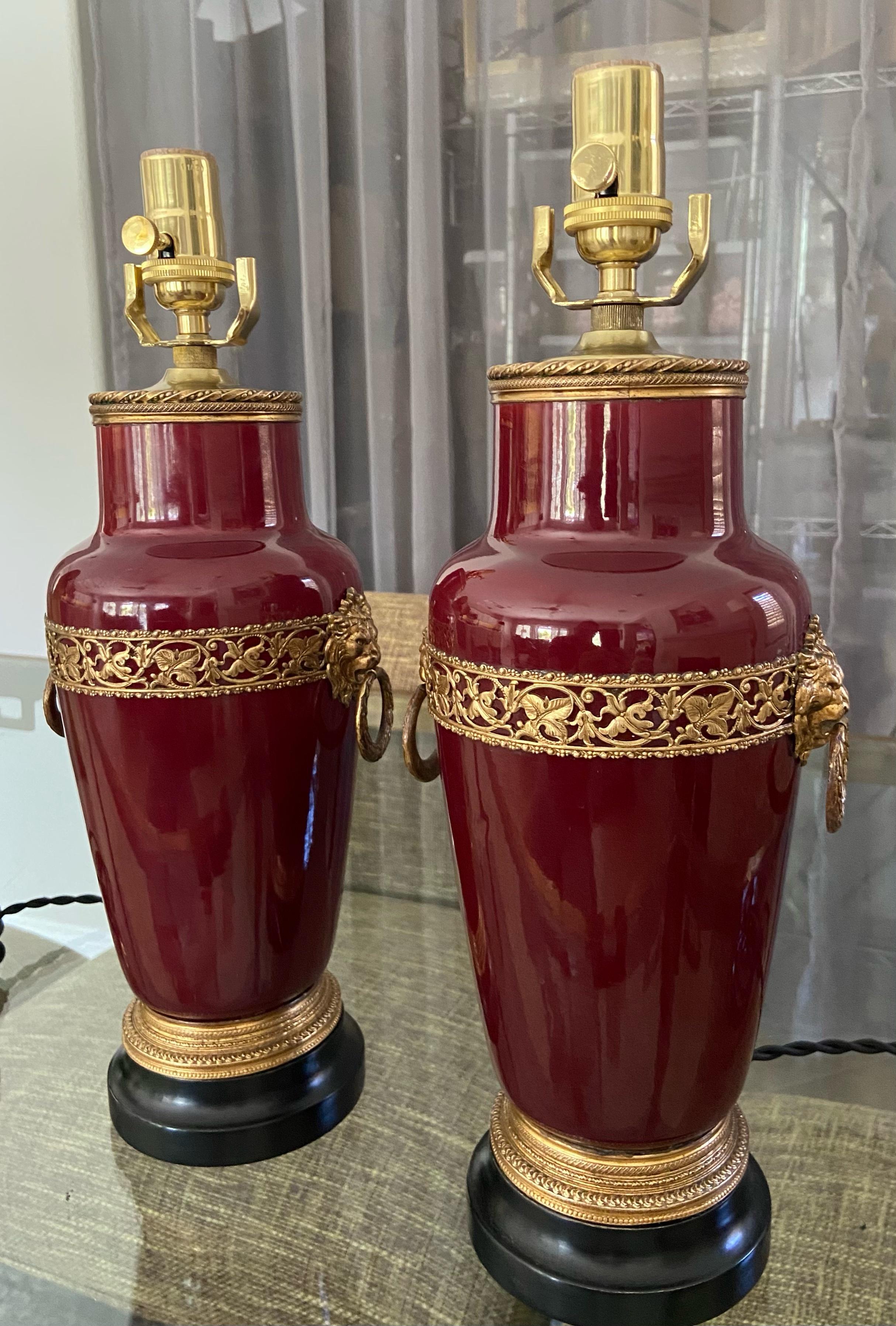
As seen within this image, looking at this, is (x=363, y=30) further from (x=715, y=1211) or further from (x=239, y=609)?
(x=715, y=1211)

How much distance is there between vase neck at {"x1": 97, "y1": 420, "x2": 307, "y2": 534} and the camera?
2.07 feet

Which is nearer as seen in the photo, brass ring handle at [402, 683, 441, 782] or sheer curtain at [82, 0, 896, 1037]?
brass ring handle at [402, 683, 441, 782]

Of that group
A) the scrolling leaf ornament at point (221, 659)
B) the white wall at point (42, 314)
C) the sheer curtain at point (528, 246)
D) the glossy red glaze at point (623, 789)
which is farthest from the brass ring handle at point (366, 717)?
the white wall at point (42, 314)

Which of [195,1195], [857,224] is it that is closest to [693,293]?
[857,224]

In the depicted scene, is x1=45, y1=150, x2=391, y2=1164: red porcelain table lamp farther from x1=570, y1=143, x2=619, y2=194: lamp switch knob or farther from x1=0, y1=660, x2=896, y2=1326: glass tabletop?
x1=570, y1=143, x2=619, y2=194: lamp switch knob

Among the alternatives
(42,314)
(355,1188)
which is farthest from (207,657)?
(42,314)

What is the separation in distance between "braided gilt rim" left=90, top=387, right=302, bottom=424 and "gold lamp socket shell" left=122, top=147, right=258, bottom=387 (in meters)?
0.03

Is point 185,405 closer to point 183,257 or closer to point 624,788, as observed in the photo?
point 183,257

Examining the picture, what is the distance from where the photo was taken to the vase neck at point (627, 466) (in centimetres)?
50

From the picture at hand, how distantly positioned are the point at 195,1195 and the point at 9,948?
43cm

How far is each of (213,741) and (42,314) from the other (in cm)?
87

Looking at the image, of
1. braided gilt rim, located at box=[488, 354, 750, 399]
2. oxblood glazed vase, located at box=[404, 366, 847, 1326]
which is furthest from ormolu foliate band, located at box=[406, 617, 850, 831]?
braided gilt rim, located at box=[488, 354, 750, 399]

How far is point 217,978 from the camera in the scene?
0.69 meters

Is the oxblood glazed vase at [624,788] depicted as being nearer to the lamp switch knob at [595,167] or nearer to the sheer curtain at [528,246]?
the lamp switch knob at [595,167]
